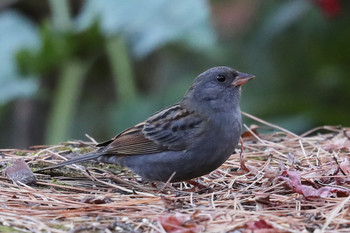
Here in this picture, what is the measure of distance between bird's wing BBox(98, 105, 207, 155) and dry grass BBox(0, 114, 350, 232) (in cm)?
20

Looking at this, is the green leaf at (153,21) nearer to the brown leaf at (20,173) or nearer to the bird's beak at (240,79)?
the bird's beak at (240,79)

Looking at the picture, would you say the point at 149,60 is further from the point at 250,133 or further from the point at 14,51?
the point at 250,133

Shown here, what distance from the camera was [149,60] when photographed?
896 cm

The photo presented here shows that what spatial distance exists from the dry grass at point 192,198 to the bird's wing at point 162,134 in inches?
7.8

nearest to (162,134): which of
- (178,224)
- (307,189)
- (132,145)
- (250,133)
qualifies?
(132,145)

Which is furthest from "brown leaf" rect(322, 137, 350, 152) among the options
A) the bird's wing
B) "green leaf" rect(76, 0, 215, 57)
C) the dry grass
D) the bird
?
"green leaf" rect(76, 0, 215, 57)

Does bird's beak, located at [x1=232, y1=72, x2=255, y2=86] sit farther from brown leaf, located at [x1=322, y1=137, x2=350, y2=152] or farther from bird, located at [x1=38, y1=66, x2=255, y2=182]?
brown leaf, located at [x1=322, y1=137, x2=350, y2=152]

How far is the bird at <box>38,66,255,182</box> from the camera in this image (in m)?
4.46

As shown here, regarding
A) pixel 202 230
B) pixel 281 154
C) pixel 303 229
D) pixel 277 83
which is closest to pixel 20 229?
pixel 202 230

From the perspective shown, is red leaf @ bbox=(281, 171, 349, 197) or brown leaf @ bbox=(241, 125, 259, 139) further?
brown leaf @ bbox=(241, 125, 259, 139)

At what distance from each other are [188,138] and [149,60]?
4.48 m

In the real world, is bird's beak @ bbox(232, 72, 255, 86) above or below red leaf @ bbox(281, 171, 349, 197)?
above

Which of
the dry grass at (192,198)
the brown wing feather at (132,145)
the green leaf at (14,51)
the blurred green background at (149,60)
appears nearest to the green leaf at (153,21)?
the blurred green background at (149,60)

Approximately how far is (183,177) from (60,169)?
2.67 feet
